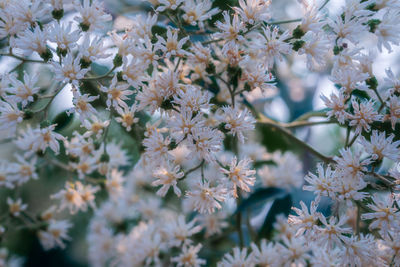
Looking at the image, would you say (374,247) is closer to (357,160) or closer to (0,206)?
(357,160)

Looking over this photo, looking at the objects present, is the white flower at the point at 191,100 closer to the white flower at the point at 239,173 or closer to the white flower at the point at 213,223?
the white flower at the point at 239,173

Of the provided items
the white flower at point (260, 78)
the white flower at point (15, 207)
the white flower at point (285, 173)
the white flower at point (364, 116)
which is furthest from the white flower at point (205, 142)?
the white flower at point (15, 207)

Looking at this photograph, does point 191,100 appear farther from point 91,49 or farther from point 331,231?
point 331,231

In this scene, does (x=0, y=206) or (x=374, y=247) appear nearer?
A: (x=374, y=247)

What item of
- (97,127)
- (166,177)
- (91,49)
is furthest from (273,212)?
(91,49)

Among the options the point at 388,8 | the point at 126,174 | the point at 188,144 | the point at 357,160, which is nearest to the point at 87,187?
the point at 126,174

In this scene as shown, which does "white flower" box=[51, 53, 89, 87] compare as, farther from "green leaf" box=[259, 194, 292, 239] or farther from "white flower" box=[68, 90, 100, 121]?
"green leaf" box=[259, 194, 292, 239]

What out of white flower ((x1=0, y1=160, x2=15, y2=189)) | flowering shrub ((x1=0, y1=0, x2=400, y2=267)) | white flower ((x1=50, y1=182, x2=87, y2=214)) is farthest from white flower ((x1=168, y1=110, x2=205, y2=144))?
white flower ((x1=0, y1=160, x2=15, y2=189))
